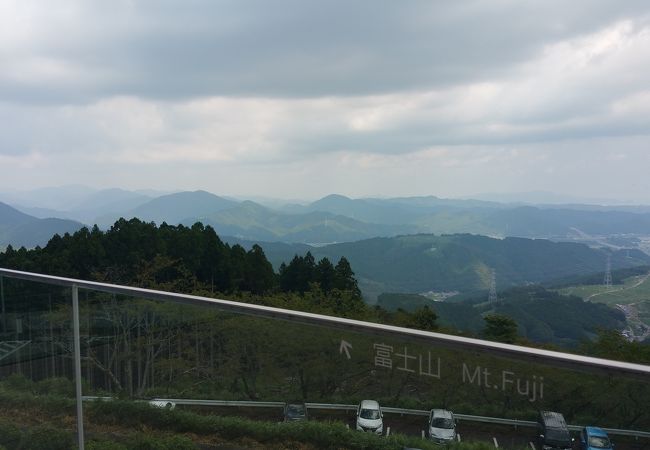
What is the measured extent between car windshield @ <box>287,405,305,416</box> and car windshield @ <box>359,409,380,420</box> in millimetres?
260

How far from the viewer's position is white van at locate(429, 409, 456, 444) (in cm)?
174

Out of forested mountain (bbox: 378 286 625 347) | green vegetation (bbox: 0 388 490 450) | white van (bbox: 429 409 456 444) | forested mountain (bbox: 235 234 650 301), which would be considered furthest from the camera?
forested mountain (bbox: 235 234 650 301)

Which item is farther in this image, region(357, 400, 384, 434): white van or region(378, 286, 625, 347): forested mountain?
region(378, 286, 625, 347): forested mountain

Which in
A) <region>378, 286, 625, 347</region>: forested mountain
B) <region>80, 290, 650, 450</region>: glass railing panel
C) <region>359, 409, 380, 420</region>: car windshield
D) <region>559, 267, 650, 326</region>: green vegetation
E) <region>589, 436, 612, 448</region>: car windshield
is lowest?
<region>559, 267, 650, 326</region>: green vegetation

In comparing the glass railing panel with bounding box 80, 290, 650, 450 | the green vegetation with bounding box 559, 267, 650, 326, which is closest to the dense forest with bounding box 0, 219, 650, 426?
the glass railing panel with bounding box 80, 290, 650, 450

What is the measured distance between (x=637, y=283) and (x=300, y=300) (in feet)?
250

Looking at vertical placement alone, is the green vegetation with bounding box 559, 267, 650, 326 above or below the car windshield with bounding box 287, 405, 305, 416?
below

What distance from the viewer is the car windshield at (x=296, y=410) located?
206 centimetres

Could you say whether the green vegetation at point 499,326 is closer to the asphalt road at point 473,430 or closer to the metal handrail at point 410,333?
the asphalt road at point 473,430

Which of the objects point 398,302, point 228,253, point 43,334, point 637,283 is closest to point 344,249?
point 637,283

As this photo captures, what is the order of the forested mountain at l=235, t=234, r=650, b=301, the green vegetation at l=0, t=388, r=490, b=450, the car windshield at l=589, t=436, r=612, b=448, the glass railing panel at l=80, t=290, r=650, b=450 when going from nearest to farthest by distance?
the glass railing panel at l=80, t=290, r=650, b=450 → the car windshield at l=589, t=436, r=612, b=448 → the green vegetation at l=0, t=388, r=490, b=450 → the forested mountain at l=235, t=234, r=650, b=301

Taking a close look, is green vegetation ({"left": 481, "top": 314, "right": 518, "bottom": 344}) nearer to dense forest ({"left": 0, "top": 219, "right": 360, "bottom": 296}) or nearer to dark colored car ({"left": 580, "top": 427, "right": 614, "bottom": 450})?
dense forest ({"left": 0, "top": 219, "right": 360, "bottom": 296})

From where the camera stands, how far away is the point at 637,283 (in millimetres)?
76250

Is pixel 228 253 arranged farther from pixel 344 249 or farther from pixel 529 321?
pixel 344 249
